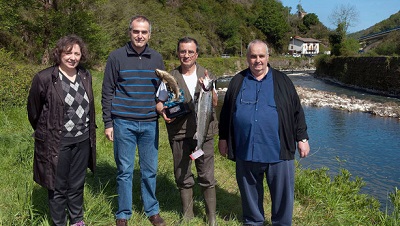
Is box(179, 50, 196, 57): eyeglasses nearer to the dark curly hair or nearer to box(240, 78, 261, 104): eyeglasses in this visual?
box(240, 78, 261, 104): eyeglasses

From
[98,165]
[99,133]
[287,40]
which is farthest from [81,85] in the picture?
[287,40]

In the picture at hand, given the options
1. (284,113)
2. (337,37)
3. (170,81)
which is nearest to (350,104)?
(284,113)

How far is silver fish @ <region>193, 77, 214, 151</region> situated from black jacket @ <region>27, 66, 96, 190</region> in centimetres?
121

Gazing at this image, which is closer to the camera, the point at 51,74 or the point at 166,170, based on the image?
the point at 51,74

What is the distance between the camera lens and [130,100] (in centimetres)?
323

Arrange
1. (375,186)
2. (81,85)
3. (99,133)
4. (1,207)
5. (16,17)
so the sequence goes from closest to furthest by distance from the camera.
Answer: (81,85) < (1,207) < (99,133) < (375,186) < (16,17)

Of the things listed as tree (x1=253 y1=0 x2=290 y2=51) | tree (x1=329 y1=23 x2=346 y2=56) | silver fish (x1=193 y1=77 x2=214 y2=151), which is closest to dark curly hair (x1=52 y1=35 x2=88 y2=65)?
silver fish (x1=193 y1=77 x2=214 y2=151)

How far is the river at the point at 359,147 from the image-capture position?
835cm

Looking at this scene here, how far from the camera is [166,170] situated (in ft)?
17.7

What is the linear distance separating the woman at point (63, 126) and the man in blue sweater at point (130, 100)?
0.22m

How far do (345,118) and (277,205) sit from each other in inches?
589

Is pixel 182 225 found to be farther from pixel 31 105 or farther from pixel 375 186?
pixel 375 186

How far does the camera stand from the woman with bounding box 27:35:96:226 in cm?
285

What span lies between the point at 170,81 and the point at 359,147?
9.97m
